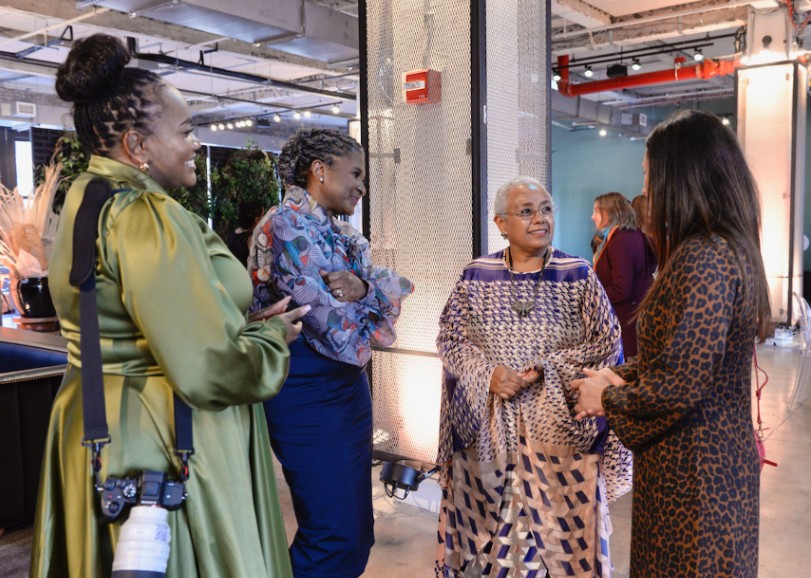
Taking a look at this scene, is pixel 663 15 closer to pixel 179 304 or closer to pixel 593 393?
pixel 593 393

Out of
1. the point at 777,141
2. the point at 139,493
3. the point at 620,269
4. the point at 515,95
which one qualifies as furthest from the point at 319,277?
the point at 777,141

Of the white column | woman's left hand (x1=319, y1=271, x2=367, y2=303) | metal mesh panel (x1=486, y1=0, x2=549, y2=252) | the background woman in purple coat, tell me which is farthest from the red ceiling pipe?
woman's left hand (x1=319, y1=271, x2=367, y2=303)

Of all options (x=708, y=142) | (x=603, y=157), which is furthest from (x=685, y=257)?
(x=603, y=157)

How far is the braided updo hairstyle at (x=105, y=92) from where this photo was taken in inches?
53.6

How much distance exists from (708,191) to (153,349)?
1.15 metres

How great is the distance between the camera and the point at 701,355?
1.47 meters

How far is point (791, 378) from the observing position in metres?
6.77

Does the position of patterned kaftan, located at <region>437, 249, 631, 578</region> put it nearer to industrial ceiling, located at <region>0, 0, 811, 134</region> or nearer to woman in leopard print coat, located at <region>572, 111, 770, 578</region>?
woman in leopard print coat, located at <region>572, 111, 770, 578</region>

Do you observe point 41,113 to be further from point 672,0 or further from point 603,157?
point 603,157

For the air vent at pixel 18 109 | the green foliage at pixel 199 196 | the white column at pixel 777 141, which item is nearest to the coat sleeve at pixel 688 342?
the green foliage at pixel 199 196

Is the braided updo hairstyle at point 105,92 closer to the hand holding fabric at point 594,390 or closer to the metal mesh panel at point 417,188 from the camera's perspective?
the hand holding fabric at point 594,390

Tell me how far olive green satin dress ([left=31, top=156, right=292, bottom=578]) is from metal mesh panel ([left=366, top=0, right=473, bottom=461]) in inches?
80.8

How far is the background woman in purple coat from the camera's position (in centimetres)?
452

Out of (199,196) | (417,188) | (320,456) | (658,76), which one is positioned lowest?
(320,456)
